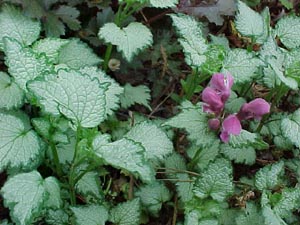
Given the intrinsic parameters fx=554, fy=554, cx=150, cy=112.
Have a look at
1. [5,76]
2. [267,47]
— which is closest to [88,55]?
[5,76]

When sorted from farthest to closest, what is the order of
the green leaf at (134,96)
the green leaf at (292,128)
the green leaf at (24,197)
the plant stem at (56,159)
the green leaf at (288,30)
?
the green leaf at (134,96)
the green leaf at (288,30)
the green leaf at (292,128)
the plant stem at (56,159)
the green leaf at (24,197)

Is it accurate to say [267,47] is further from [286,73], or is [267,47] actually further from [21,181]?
[21,181]

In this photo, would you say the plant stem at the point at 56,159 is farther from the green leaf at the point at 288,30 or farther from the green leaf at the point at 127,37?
the green leaf at the point at 288,30

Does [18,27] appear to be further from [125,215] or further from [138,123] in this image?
[125,215]

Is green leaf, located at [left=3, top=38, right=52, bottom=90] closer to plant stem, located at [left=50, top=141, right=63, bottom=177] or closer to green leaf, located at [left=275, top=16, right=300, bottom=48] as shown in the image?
plant stem, located at [left=50, top=141, right=63, bottom=177]

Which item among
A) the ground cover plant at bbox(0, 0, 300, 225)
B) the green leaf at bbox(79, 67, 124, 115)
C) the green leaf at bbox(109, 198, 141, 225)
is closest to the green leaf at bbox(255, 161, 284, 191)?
the ground cover plant at bbox(0, 0, 300, 225)

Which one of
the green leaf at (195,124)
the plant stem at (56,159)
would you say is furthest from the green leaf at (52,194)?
the green leaf at (195,124)
